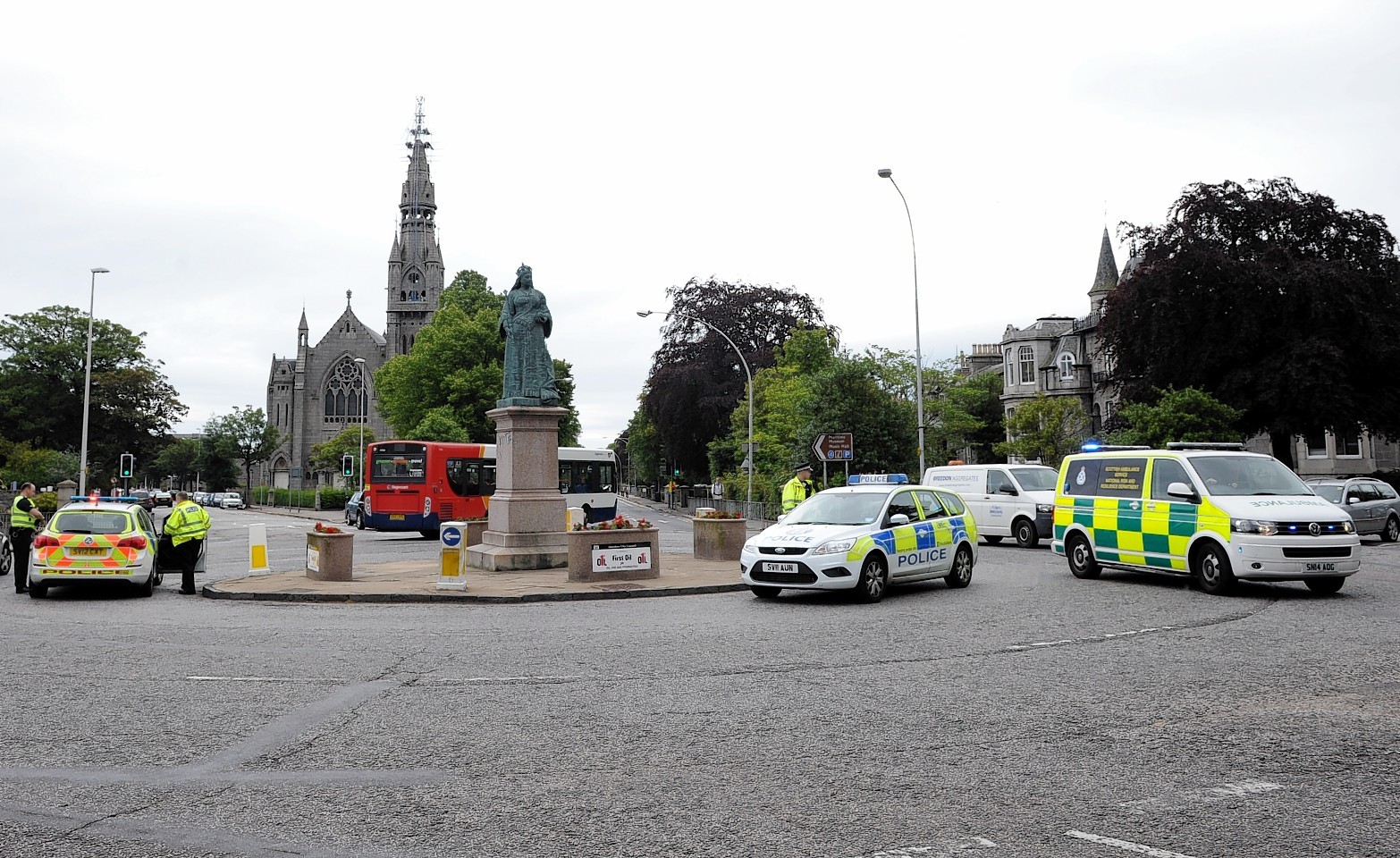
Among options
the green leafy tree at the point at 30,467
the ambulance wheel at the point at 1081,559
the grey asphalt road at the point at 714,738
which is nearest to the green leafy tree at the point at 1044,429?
the ambulance wheel at the point at 1081,559

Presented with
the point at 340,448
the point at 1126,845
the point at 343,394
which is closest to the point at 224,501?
the point at 340,448

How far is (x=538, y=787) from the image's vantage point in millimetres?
5121

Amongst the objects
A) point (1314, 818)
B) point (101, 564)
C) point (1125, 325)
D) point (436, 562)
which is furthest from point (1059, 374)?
point (1314, 818)

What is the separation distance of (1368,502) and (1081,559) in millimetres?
12938

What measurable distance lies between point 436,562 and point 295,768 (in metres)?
15.7

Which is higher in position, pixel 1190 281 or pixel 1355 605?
pixel 1190 281

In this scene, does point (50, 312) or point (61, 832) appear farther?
point (50, 312)

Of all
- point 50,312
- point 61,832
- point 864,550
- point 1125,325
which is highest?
point 50,312

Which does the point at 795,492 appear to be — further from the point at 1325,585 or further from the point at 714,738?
the point at 714,738

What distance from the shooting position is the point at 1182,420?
31406 millimetres

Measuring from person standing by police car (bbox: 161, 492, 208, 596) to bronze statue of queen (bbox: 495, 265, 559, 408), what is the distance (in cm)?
507

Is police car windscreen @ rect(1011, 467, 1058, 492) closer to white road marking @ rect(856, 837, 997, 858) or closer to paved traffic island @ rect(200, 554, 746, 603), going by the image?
paved traffic island @ rect(200, 554, 746, 603)

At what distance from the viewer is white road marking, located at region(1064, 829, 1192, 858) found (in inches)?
163

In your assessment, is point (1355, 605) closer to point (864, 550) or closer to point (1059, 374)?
point (864, 550)
